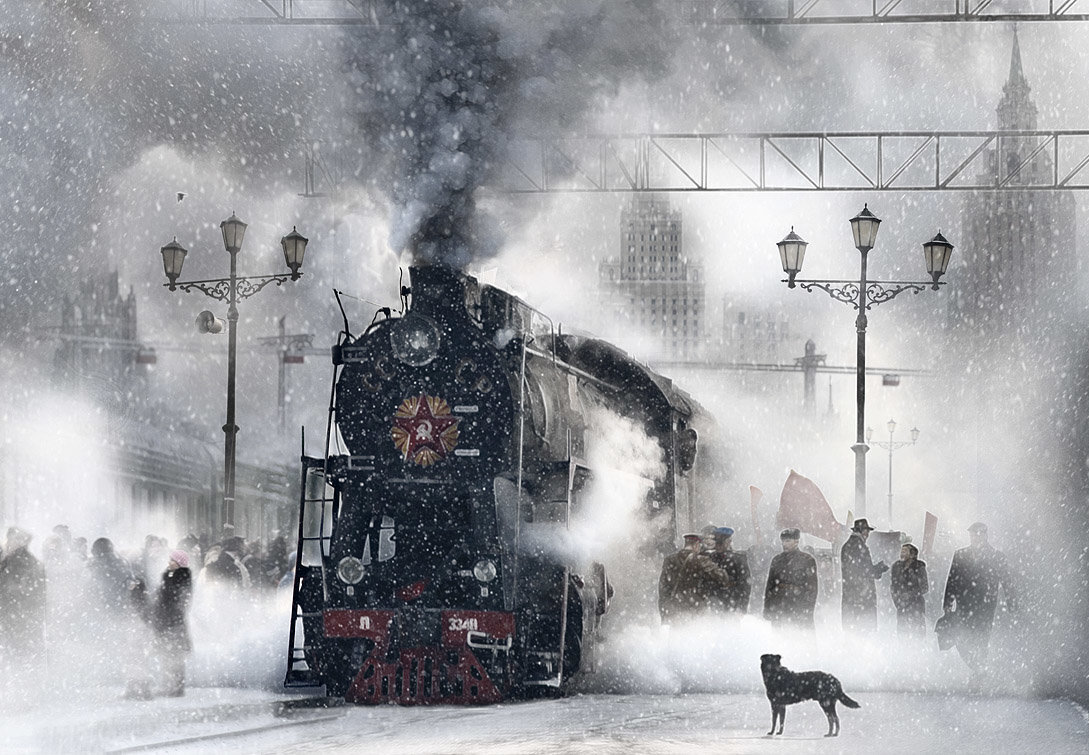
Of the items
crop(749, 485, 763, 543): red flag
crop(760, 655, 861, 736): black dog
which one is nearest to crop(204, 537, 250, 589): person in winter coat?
crop(749, 485, 763, 543): red flag

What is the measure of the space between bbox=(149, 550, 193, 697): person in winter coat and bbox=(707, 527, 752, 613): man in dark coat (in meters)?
4.55

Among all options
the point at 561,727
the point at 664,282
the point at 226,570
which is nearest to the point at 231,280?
the point at 226,570

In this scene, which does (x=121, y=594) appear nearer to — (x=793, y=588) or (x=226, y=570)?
(x=226, y=570)

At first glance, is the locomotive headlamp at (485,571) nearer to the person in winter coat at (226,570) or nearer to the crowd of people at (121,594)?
the crowd of people at (121,594)

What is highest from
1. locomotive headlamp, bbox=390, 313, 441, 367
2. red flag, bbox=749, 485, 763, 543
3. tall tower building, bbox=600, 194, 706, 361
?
tall tower building, bbox=600, 194, 706, 361

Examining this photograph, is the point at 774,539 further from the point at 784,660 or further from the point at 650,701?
the point at 650,701

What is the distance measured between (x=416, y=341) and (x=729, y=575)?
12.6 ft

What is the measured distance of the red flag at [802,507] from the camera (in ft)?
54.0

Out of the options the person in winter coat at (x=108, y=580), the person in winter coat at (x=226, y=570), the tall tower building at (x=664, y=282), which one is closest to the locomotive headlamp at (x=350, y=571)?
the person in winter coat at (x=108, y=580)

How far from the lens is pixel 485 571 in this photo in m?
11.0

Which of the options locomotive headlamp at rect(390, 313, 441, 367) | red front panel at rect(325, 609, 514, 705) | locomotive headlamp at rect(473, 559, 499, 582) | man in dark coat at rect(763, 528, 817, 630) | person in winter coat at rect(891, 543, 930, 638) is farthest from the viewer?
person in winter coat at rect(891, 543, 930, 638)

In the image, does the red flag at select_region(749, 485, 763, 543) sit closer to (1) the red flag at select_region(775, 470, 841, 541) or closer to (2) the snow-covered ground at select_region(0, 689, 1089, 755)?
(1) the red flag at select_region(775, 470, 841, 541)

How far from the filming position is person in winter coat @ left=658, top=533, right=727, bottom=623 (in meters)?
13.0

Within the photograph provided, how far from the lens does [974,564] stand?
43.5 ft
